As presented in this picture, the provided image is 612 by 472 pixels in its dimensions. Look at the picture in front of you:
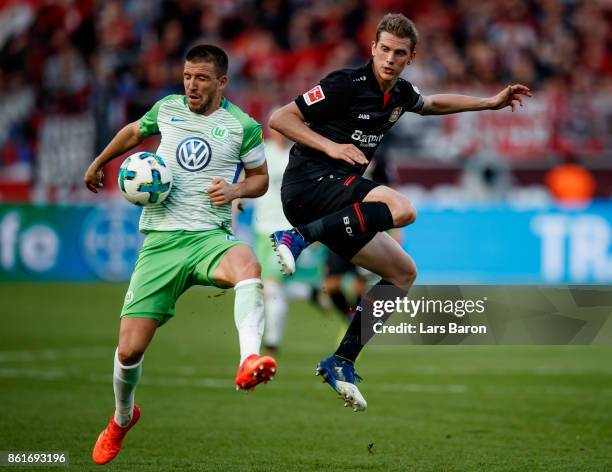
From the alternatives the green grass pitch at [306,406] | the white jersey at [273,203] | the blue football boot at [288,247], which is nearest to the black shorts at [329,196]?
the blue football boot at [288,247]

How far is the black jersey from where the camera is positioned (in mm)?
7930

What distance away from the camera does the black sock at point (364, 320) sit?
820 cm

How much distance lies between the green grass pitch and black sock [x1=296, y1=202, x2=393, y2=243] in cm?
108

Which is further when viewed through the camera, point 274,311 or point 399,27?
point 274,311

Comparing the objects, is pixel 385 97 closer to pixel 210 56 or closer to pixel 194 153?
pixel 210 56

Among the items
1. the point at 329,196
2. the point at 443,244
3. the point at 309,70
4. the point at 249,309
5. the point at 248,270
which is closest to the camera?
the point at 249,309

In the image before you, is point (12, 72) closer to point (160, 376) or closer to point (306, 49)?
point (306, 49)

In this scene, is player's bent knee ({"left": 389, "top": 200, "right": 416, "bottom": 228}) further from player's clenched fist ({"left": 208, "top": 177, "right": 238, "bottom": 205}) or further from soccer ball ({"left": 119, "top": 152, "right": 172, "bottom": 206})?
soccer ball ({"left": 119, "top": 152, "right": 172, "bottom": 206})

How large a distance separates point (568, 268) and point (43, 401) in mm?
11890

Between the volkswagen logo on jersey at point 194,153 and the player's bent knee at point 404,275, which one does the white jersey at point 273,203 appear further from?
the volkswagen logo on jersey at point 194,153

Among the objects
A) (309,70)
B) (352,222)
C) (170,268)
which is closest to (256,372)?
(170,268)

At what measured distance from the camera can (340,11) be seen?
80.3 feet

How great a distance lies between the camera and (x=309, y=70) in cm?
2294

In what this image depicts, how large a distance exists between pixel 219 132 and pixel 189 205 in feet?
1.75
